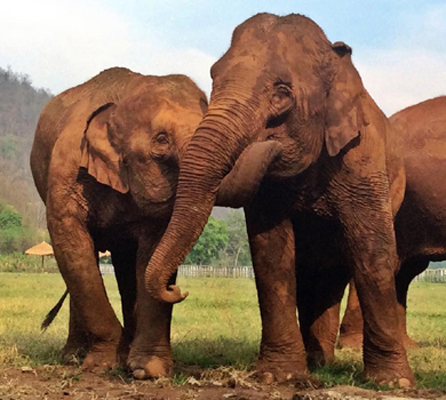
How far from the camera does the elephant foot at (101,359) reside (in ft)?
25.0

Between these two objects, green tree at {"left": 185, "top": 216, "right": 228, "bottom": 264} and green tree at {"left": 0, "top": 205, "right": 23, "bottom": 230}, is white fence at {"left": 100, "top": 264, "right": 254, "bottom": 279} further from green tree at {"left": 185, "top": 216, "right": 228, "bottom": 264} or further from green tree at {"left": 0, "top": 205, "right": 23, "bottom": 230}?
green tree at {"left": 0, "top": 205, "right": 23, "bottom": 230}

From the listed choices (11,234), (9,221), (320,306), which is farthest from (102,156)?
(9,221)

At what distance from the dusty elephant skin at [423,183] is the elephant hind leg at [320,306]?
35.7 inches

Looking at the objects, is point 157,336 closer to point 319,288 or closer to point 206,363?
point 206,363

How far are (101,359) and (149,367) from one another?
738 millimetres

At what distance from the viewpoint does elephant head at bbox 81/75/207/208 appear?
7.04m

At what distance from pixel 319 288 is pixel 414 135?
2.12 meters

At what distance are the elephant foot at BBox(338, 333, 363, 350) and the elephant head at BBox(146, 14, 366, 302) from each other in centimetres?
448

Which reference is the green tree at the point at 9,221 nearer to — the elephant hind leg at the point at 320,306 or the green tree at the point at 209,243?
the green tree at the point at 209,243

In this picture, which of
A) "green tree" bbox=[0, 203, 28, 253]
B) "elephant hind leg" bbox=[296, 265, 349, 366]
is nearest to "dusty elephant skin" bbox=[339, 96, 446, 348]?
"elephant hind leg" bbox=[296, 265, 349, 366]

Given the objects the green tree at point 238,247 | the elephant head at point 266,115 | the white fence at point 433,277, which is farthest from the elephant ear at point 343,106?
the green tree at point 238,247

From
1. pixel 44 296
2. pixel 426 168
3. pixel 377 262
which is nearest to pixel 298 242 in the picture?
pixel 377 262

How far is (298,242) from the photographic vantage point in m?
8.00

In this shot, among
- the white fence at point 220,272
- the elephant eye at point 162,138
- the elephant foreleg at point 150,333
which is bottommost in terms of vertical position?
the white fence at point 220,272
